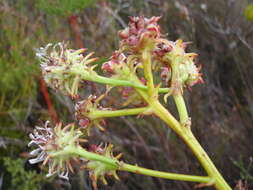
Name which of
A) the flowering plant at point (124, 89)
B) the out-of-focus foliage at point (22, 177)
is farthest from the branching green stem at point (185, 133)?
the out-of-focus foliage at point (22, 177)

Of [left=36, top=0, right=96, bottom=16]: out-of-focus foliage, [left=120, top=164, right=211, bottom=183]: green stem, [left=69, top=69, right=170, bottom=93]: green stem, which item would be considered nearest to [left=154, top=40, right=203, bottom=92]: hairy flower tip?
[left=69, top=69, right=170, bottom=93]: green stem

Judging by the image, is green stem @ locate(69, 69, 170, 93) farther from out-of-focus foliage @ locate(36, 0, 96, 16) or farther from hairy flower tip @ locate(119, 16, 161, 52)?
out-of-focus foliage @ locate(36, 0, 96, 16)

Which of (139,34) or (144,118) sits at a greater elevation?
(139,34)

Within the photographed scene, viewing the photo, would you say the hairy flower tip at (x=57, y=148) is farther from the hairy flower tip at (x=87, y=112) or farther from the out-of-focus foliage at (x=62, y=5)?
the out-of-focus foliage at (x=62, y=5)

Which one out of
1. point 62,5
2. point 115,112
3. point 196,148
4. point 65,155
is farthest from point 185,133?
point 62,5

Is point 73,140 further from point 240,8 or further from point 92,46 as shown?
point 240,8

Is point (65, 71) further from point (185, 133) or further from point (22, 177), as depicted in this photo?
point (22, 177)
